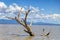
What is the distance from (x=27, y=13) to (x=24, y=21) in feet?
3.57

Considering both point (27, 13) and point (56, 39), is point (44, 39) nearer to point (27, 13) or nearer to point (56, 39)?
point (56, 39)

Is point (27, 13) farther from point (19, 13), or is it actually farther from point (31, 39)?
point (31, 39)

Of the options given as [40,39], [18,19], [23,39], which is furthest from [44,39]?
[18,19]

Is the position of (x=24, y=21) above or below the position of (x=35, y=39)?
above

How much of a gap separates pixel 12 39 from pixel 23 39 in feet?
4.20

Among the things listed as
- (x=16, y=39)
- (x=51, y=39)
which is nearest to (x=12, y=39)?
(x=16, y=39)

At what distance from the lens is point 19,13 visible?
2917 centimetres

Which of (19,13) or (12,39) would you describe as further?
(19,13)

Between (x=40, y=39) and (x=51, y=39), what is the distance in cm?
127

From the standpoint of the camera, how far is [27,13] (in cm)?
2880

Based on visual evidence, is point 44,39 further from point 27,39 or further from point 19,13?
point 19,13

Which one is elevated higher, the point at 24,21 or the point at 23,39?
the point at 24,21

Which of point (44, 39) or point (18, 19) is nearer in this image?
point (44, 39)

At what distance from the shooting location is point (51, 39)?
27797mm
